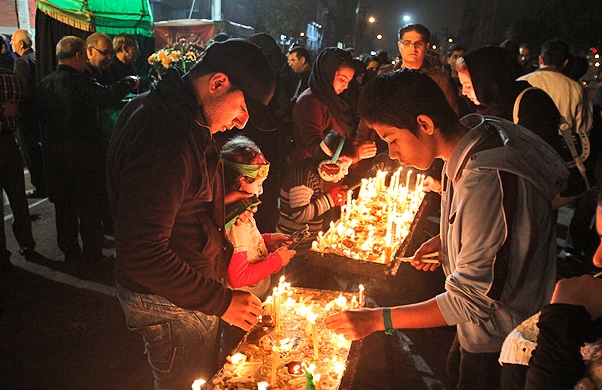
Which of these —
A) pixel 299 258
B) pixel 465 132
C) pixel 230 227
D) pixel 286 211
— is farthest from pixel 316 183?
pixel 465 132

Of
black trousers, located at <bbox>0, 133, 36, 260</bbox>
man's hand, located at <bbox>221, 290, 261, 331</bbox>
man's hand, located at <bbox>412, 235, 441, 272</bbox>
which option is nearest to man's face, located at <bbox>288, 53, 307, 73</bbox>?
black trousers, located at <bbox>0, 133, 36, 260</bbox>

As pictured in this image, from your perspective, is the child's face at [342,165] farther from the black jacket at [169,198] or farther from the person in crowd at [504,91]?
the black jacket at [169,198]

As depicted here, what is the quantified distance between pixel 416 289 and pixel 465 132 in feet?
11.5

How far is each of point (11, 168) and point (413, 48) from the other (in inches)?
211

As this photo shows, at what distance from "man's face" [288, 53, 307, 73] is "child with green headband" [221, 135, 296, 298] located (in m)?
4.77

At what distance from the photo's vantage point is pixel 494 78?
388 cm

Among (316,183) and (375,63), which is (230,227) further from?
(375,63)

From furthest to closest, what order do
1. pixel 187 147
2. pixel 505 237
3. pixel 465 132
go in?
pixel 465 132 → pixel 187 147 → pixel 505 237

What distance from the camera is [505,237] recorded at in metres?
1.89

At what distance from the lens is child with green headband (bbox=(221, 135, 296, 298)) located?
3078 millimetres

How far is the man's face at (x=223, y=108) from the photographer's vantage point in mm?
2176

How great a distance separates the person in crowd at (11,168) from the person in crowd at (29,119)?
162cm

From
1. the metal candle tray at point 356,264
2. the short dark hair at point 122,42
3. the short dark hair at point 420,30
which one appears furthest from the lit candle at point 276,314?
the short dark hair at point 122,42

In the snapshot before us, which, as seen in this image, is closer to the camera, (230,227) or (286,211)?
(230,227)
